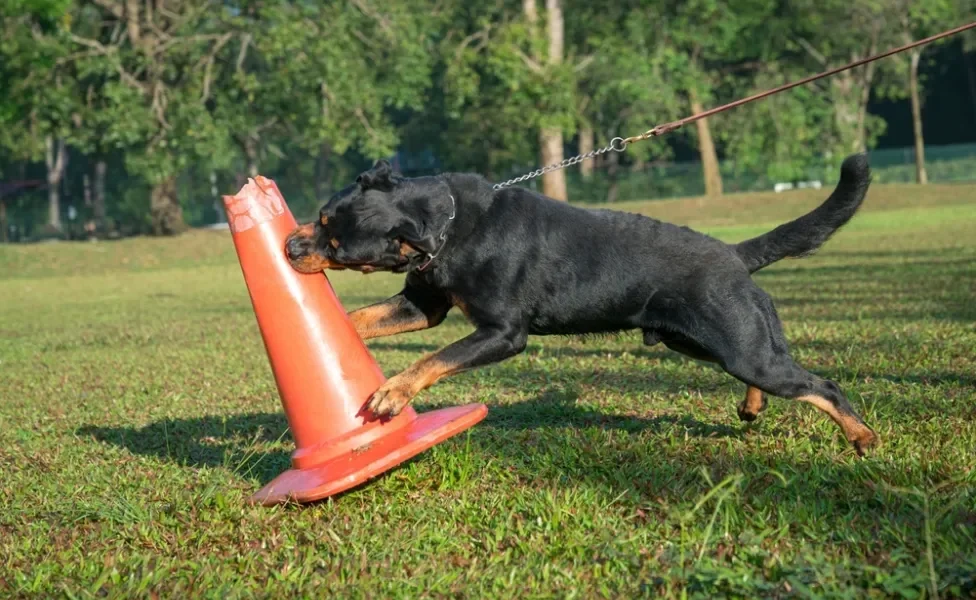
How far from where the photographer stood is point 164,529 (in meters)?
4.35

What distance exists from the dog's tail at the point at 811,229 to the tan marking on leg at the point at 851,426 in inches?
29.9

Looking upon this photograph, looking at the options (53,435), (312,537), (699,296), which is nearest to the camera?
(312,537)

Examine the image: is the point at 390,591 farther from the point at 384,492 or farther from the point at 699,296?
the point at 699,296

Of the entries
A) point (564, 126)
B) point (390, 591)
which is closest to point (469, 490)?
point (390, 591)

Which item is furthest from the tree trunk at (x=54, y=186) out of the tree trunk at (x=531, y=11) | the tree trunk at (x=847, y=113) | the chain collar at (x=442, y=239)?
the chain collar at (x=442, y=239)

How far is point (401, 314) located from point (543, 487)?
1270mm

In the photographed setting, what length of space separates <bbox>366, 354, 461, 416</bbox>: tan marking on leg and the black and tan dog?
0.10 m

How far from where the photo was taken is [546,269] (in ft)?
16.6

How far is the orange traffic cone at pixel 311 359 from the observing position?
4.69 m

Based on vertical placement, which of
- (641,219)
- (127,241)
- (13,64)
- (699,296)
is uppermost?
(13,64)

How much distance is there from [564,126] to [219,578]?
3736 centimetres

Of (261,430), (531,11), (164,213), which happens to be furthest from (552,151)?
(261,430)

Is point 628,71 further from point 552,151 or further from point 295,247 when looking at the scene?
point 295,247

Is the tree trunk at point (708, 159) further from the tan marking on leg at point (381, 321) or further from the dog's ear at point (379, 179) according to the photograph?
the dog's ear at point (379, 179)
